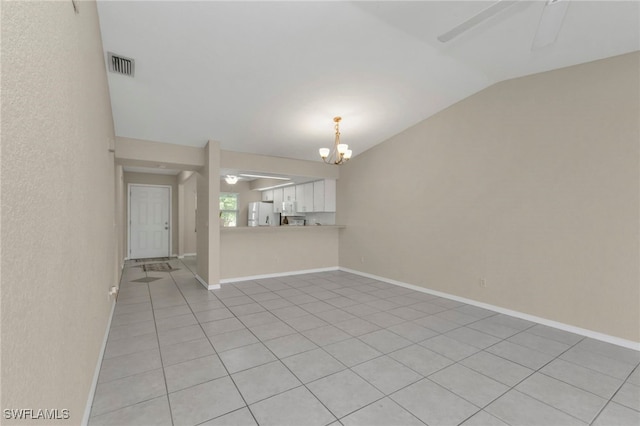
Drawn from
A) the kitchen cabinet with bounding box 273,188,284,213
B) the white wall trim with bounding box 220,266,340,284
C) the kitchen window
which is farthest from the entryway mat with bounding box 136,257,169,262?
the white wall trim with bounding box 220,266,340,284

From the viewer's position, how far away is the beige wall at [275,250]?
537 cm

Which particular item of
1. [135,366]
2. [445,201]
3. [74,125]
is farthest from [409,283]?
[74,125]

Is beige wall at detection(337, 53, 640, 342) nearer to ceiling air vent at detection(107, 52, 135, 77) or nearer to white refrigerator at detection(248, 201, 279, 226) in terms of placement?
ceiling air vent at detection(107, 52, 135, 77)

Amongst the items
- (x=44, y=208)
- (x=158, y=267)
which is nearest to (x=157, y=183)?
(x=158, y=267)

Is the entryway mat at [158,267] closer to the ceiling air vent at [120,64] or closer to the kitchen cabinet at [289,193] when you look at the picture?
the kitchen cabinet at [289,193]

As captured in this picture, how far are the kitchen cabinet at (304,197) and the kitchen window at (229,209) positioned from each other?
3.25 metres

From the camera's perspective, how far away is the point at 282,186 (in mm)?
8016

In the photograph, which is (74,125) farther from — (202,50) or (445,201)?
(445,201)

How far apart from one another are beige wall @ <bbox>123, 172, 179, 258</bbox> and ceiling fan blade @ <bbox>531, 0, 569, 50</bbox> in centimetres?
893

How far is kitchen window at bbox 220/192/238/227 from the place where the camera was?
9555 mm

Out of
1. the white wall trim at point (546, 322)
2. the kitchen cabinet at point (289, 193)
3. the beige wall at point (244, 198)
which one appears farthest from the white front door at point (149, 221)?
the white wall trim at point (546, 322)

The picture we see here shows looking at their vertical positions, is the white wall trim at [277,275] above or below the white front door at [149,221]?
below

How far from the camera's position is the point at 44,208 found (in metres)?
0.97

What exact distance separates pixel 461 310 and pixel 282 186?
552cm
